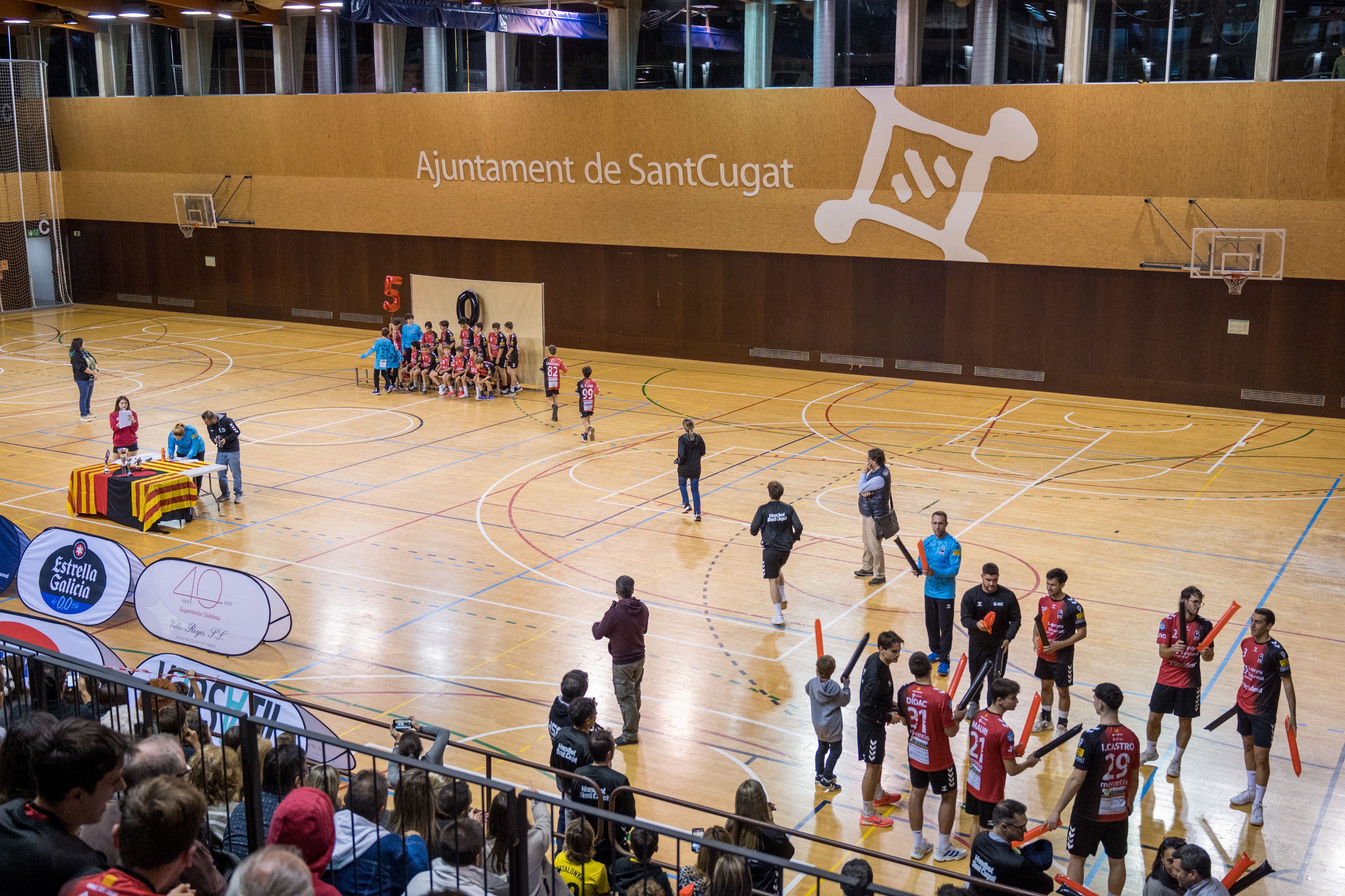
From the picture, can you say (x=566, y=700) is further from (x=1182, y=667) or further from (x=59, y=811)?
(x=1182, y=667)

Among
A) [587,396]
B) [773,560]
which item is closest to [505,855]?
[773,560]

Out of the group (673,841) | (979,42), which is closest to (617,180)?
(979,42)

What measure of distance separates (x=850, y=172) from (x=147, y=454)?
17.3 meters

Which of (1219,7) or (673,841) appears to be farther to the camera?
(1219,7)

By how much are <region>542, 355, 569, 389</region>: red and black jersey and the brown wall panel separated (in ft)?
13.9

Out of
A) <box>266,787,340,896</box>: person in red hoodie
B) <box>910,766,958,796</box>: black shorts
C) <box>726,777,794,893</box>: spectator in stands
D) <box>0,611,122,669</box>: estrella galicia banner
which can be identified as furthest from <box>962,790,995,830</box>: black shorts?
<box>0,611,122,669</box>: estrella galicia banner

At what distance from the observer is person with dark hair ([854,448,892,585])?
14.7 meters

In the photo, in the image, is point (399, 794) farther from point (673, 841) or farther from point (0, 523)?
point (0, 523)

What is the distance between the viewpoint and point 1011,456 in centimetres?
2180

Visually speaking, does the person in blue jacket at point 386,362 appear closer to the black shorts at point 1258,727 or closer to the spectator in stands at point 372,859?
the black shorts at point 1258,727

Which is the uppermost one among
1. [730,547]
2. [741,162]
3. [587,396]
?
[741,162]

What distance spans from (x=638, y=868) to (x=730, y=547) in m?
9.54

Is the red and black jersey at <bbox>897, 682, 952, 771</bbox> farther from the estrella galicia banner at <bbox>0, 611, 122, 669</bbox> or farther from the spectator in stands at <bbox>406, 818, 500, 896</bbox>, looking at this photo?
the estrella galicia banner at <bbox>0, 611, 122, 669</bbox>

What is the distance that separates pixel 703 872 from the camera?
6.57 metres
